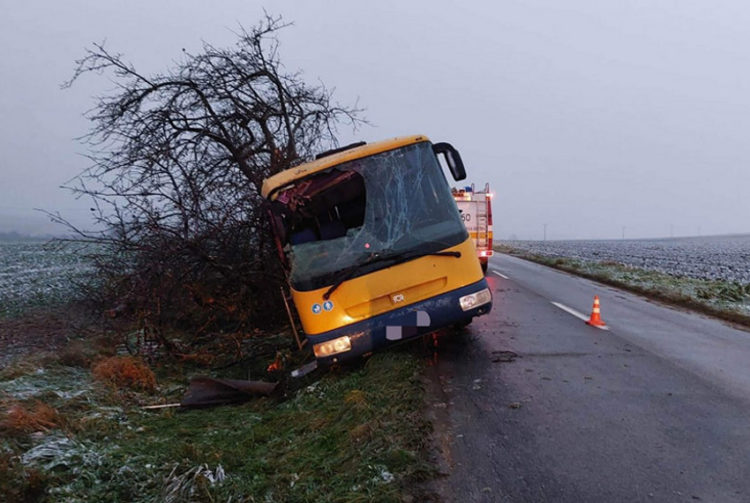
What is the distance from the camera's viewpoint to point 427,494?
2.84 m

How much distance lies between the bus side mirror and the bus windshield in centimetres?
15

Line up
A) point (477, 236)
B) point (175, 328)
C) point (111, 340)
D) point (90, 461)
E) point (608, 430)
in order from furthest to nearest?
1. point (477, 236)
2. point (175, 328)
3. point (111, 340)
4. point (608, 430)
5. point (90, 461)

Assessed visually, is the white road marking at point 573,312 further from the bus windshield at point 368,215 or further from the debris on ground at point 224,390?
the debris on ground at point 224,390

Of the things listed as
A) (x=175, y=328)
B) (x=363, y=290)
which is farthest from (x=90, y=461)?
(x=175, y=328)

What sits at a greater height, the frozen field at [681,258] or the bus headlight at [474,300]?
Answer: the bus headlight at [474,300]

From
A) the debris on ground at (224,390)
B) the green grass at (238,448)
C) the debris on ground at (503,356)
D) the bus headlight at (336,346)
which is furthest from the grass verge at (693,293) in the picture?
the debris on ground at (224,390)

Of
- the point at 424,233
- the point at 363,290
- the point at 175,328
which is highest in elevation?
the point at 424,233

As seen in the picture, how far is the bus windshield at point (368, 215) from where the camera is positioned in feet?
17.7

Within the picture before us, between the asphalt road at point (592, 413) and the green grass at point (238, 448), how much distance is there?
0.40 m

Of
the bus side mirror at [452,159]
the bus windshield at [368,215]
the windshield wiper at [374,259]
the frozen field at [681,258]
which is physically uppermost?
the bus side mirror at [452,159]

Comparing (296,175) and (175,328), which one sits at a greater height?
(296,175)

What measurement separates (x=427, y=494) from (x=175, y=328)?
8482 mm

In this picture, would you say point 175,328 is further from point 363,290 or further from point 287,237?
point 363,290

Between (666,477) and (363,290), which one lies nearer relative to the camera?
(666,477)
